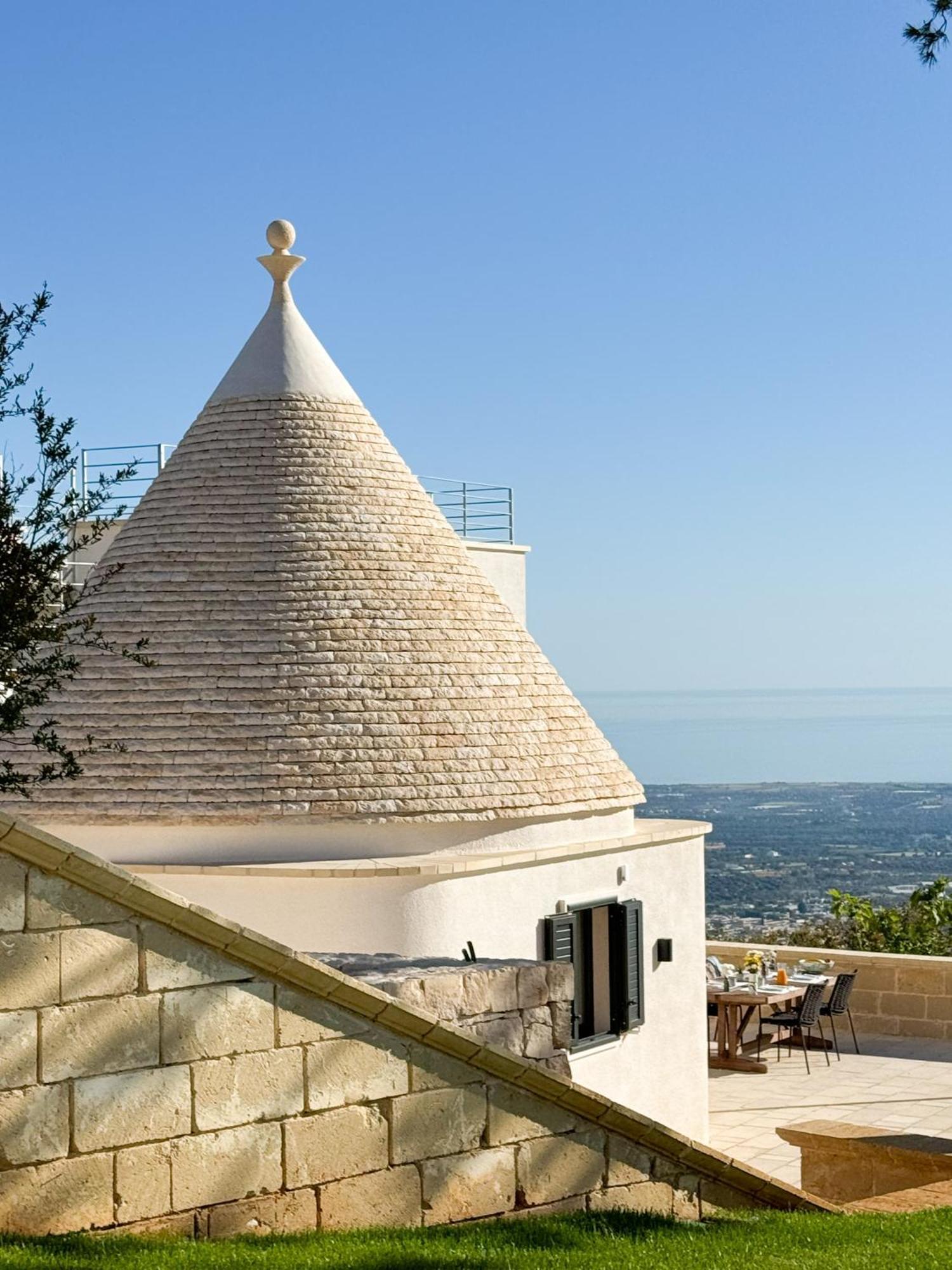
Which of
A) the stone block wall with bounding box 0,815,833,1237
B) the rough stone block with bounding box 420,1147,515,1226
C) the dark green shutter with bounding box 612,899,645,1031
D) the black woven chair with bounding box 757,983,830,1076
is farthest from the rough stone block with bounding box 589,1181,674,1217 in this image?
the black woven chair with bounding box 757,983,830,1076

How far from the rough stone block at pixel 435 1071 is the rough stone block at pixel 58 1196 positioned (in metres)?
1.51

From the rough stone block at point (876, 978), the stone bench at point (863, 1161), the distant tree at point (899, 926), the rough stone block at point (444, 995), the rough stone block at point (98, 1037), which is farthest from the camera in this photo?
the distant tree at point (899, 926)

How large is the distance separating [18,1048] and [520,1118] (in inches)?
104

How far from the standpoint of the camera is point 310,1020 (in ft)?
22.3

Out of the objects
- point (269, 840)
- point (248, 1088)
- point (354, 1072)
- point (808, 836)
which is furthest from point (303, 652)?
point (808, 836)

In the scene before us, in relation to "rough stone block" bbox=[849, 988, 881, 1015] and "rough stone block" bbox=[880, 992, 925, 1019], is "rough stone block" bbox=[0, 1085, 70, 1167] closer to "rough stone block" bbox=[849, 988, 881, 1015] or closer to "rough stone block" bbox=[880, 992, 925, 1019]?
"rough stone block" bbox=[880, 992, 925, 1019]

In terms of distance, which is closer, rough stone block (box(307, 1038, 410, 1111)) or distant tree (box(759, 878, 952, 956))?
rough stone block (box(307, 1038, 410, 1111))

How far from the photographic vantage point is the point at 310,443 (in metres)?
16.4

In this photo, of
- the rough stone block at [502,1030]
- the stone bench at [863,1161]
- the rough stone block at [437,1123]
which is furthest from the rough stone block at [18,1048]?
the stone bench at [863,1161]

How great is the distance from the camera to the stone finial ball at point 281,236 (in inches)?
677

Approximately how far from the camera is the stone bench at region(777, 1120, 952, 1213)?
33.6 feet

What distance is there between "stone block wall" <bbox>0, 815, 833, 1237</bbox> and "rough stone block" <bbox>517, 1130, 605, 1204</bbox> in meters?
0.01

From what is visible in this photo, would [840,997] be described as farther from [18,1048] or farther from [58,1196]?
[18,1048]

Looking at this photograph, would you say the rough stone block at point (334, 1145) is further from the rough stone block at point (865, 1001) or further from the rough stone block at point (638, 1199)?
the rough stone block at point (865, 1001)
